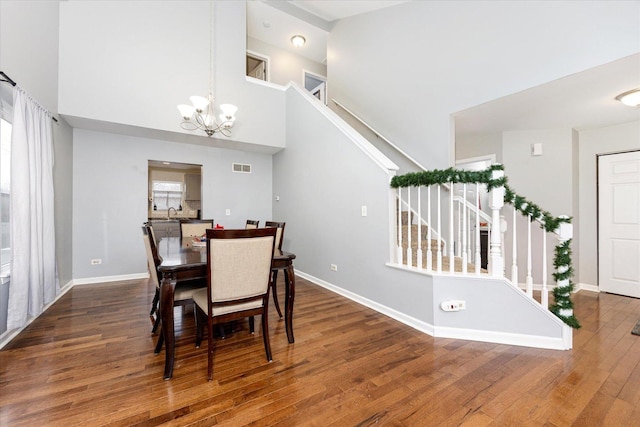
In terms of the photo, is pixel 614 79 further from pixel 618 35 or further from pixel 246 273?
pixel 246 273

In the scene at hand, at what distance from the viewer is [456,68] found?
3582mm

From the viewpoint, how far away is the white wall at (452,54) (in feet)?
8.41

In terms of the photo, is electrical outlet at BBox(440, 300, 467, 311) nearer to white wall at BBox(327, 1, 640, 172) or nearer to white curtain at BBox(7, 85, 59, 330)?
white wall at BBox(327, 1, 640, 172)

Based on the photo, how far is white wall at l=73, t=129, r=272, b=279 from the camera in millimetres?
4176

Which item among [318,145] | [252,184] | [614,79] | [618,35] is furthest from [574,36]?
[252,184]

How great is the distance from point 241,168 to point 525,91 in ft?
15.3

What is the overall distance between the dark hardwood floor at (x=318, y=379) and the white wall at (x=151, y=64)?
2.89 meters

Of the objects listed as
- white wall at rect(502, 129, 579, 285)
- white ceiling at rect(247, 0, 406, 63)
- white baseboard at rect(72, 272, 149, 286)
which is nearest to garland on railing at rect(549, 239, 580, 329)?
white wall at rect(502, 129, 579, 285)

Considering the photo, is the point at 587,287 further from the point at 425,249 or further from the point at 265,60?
the point at 265,60

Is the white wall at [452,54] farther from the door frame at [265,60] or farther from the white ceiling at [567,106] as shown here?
the door frame at [265,60]

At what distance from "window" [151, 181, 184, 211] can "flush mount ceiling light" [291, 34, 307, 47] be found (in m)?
4.55

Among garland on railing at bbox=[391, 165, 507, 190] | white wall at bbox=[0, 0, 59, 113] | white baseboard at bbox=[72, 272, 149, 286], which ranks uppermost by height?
white wall at bbox=[0, 0, 59, 113]

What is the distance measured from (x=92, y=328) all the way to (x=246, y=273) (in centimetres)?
193

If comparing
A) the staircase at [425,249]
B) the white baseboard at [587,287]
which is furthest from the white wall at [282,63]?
the white baseboard at [587,287]
